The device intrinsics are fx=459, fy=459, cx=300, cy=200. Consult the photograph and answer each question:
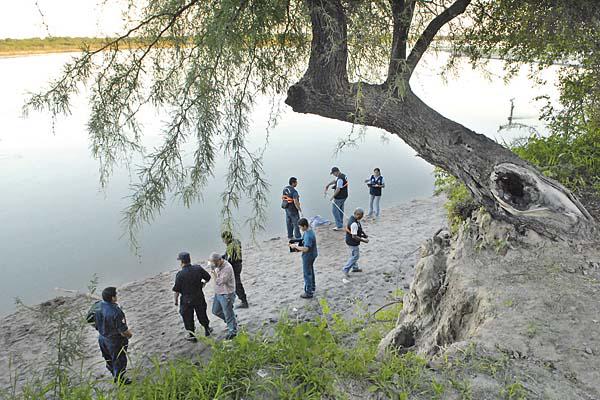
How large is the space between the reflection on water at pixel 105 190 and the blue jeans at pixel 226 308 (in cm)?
149

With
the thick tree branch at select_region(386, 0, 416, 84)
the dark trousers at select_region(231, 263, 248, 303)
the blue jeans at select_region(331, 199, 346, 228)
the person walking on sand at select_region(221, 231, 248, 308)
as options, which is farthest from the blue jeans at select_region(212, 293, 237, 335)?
the blue jeans at select_region(331, 199, 346, 228)

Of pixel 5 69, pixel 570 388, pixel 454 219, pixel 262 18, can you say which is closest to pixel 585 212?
pixel 454 219

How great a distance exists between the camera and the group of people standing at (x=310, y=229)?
262 inches

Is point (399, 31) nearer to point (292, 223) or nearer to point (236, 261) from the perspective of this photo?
point (236, 261)

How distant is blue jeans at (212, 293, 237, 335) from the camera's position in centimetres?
569

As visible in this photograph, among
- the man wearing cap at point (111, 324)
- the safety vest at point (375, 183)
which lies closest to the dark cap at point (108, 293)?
the man wearing cap at point (111, 324)

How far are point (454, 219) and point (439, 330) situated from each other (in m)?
2.00

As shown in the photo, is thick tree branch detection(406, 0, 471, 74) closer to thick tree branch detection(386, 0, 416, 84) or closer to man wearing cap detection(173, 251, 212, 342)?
thick tree branch detection(386, 0, 416, 84)

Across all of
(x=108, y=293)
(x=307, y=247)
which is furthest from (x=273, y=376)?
(x=307, y=247)

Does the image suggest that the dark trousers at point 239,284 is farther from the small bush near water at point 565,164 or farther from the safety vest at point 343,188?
the safety vest at point 343,188

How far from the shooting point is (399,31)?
15.2 ft

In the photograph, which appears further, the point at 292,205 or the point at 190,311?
the point at 292,205

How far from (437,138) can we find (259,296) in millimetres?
4182

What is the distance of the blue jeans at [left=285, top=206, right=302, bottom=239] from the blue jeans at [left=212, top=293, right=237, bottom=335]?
3444 mm
